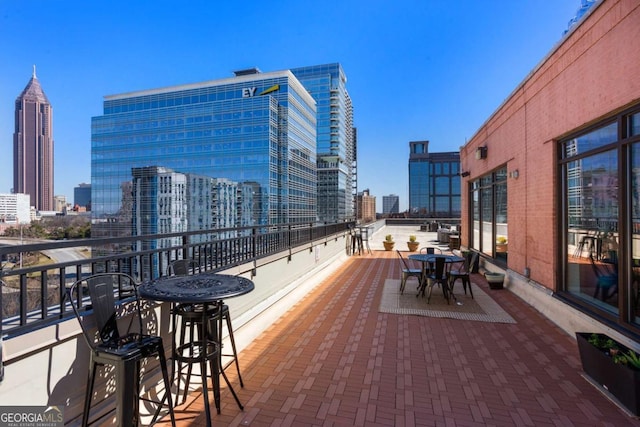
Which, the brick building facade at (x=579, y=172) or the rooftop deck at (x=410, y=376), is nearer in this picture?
the rooftop deck at (x=410, y=376)

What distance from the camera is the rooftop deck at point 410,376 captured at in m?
2.44

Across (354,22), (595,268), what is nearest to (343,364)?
(595,268)

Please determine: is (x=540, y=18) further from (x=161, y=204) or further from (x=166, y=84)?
(x=166, y=84)

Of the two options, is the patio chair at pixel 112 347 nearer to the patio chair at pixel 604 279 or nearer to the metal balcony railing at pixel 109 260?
the metal balcony railing at pixel 109 260

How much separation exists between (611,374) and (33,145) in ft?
372

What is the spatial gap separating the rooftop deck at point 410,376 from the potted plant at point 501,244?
2.68m

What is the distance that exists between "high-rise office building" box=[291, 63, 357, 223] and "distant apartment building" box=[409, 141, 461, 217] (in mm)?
24212

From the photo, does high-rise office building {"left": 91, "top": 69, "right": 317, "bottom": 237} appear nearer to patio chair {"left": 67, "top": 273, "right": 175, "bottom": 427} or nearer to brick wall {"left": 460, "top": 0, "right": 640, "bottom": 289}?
brick wall {"left": 460, "top": 0, "right": 640, "bottom": 289}

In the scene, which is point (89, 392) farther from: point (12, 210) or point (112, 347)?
point (12, 210)

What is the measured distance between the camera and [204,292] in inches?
85.5

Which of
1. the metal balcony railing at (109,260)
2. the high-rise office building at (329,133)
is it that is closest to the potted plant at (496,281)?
the metal balcony railing at (109,260)

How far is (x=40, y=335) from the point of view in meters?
1.81

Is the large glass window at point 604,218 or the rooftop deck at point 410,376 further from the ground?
the large glass window at point 604,218

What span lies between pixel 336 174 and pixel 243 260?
8828 cm
